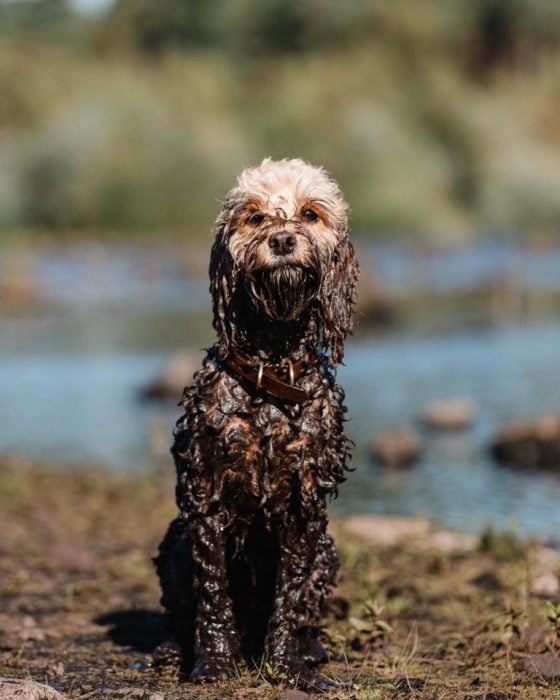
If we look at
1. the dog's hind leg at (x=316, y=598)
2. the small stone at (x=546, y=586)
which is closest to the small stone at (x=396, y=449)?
the small stone at (x=546, y=586)

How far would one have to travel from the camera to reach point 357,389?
59.5 ft

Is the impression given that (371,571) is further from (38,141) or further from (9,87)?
(9,87)

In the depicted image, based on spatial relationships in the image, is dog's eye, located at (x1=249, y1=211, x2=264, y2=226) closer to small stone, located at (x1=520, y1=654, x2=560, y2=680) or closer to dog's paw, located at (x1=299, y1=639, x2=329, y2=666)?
dog's paw, located at (x1=299, y1=639, x2=329, y2=666)

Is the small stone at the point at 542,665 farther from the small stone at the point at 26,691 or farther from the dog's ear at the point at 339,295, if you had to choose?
the small stone at the point at 26,691

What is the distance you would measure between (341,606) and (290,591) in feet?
4.57

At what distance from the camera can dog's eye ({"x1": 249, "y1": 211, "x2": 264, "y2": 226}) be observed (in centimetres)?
555

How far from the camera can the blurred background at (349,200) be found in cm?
1495

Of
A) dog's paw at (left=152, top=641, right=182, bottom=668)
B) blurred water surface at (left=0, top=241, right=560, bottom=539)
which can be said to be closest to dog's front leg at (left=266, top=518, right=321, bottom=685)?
dog's paw at (left=152, top=641, right=182, bottom=668)

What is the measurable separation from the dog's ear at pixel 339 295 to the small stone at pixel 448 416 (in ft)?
31.5

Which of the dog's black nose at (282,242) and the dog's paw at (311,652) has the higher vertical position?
the dog's black nose at (282,242)

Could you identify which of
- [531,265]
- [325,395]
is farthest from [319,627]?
[531,265]

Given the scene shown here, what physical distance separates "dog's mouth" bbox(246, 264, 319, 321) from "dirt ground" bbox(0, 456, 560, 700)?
1.51m

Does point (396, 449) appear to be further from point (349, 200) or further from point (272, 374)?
point (272, 374)

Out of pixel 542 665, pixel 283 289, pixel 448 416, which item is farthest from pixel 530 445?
pixel 283 289
